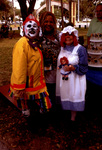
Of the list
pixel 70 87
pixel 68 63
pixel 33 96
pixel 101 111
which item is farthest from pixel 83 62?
pixel 101 111

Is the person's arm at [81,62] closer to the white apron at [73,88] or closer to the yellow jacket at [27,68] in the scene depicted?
the white apron at [73,88]

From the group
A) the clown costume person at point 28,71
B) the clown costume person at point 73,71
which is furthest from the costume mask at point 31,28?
the clown costume person at point 73,71

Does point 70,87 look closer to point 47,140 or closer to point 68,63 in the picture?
point 68,63

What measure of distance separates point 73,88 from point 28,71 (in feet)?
2.39

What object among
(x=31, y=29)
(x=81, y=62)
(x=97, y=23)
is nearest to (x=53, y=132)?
(x=81, y=62)

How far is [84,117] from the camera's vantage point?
11.6 ft

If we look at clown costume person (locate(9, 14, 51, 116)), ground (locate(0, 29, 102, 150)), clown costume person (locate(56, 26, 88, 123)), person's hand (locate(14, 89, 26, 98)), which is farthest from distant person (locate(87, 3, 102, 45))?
person's hand (locate(14, 89, 26, 98))

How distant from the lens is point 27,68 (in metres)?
2.55

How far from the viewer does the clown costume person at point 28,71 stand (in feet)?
8.03

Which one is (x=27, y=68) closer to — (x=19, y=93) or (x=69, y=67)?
(x=19, y=93)

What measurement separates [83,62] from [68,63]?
0.22 m

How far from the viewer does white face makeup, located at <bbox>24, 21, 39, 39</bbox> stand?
252cm

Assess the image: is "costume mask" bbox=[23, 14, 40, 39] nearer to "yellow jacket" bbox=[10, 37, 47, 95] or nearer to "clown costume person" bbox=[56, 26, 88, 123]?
"yellow jacket" bbox=[10, 37, 47, 95]

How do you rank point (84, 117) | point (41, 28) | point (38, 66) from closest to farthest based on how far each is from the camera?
1. point (38, 66)
2. point (41, 28)
3. point (84, 117)
